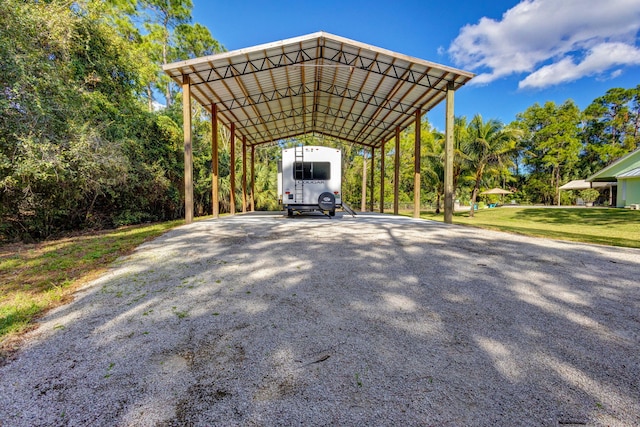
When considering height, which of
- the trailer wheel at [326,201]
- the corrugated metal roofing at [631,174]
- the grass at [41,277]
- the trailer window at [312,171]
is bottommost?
the grass at [41,277]

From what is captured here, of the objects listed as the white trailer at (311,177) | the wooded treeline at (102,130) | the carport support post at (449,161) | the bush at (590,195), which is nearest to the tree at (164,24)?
the wooded treeline at (102,130)

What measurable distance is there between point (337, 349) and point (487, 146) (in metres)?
21.5

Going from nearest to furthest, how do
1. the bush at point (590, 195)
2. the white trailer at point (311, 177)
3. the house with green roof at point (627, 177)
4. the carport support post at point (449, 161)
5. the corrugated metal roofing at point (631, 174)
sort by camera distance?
the carport support post at point (449, 161)
the white trailer at point (311, 177)
the corrugated metal roofing at point (631, 174)
the house with green roof at point (627, 177)
the bush at point (590, 195)

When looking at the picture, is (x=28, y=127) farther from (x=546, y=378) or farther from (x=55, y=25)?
(x=546, y=378)

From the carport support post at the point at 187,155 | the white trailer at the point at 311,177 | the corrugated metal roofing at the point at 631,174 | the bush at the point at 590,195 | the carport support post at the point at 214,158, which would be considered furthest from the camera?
the bush at the point at 590,195

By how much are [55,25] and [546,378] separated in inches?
468

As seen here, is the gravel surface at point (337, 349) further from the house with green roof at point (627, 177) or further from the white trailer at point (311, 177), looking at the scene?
the house with green roof at point (627, 177)

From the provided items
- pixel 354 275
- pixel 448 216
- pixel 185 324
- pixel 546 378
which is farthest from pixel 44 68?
pixel 448 216

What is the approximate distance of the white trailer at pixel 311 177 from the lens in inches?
421

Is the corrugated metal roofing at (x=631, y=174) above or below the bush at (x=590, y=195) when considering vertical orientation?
above

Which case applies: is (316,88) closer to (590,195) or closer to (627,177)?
(627,177)

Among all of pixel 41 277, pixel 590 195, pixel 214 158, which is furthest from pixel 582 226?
pixel 590 195

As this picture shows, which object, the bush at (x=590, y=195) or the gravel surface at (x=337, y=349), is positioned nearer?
the gravel surface at (x=337, y=349)

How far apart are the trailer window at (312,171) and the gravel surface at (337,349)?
6876mm
